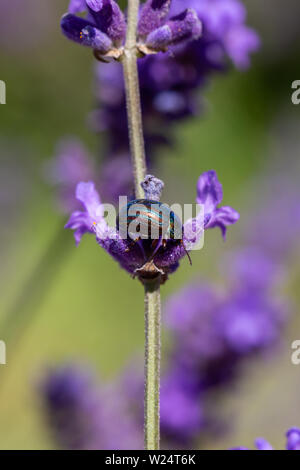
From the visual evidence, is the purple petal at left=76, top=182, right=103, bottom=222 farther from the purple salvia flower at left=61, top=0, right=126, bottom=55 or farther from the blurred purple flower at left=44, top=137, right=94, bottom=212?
the blurred purple flower at left=44, top=137, right=94, bottom=212

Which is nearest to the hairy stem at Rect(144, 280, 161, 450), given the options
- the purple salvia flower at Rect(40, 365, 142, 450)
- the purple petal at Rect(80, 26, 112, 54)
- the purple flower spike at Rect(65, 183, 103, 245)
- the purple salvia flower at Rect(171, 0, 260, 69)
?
the purple flower spike at Rect(65, 183, 103, 245)

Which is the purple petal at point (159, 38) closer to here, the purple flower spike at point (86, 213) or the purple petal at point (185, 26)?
the purple petal at point (185, 26)

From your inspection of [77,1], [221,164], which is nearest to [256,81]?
[221,164]

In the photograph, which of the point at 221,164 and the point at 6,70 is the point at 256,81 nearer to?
the point at 221,164

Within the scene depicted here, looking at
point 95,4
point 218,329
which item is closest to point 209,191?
point 95,4

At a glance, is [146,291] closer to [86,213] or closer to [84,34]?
[86,213]
